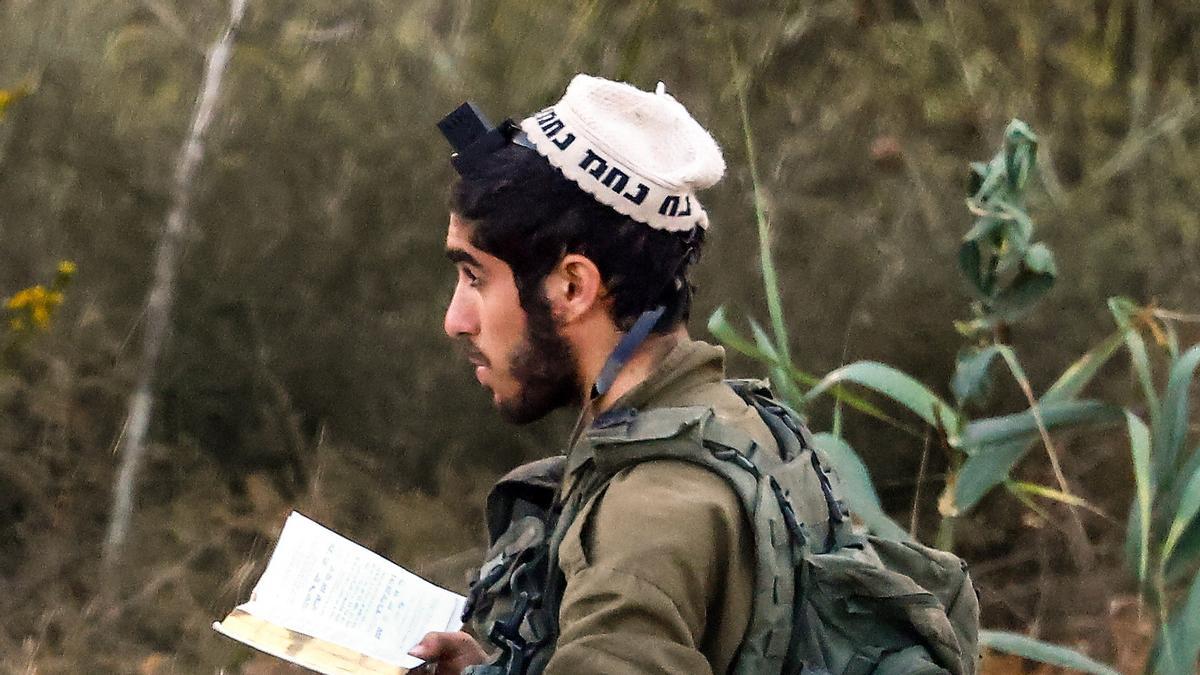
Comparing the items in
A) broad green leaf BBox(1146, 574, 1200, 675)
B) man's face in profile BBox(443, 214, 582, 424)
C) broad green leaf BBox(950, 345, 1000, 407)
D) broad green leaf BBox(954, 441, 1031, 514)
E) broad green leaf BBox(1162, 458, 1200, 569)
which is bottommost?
broad green leaf BBox(1146, 574, 1200, 675)

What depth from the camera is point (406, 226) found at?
3.03 m

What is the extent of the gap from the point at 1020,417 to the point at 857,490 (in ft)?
0.77

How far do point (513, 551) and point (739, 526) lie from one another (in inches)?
9.3

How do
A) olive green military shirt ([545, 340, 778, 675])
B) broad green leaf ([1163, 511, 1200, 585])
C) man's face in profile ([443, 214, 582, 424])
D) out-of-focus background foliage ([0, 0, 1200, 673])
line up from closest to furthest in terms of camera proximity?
olive green military shirt ([545, 340, 778, 675]) → man's face in profile ([443, 214, 582, 424]) → broad green leaf ([1163, 511, 1200, 585]) → out-of-focus background foliage ([0, 0, 1200, 673])

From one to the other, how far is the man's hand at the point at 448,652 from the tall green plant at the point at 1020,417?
59cm

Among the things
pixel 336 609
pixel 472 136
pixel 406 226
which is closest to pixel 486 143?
pixel 472 136

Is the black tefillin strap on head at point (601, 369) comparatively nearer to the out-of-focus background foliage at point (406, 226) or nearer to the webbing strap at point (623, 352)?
the webbing strap at point (623, 352)

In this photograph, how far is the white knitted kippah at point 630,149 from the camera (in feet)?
3.72

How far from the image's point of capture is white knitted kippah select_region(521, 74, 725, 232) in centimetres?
113

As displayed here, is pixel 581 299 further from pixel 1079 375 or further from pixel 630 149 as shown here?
pixel 1079 375

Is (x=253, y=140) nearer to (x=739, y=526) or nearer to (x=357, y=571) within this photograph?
(x=357, y=571)

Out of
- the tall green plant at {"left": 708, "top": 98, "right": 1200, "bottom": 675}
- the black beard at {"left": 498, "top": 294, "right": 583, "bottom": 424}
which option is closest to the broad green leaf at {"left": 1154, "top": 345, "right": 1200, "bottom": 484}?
the tall green plant at {"left": 708, "top": 98, "right": 1200, "bottom": 675}

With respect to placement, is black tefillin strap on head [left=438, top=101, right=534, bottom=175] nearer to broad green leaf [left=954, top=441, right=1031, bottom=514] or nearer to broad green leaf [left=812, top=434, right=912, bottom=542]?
broad green leaf [left=812, top=434, right=912, bottom=542]

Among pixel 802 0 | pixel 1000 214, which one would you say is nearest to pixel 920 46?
pixel 802 0
